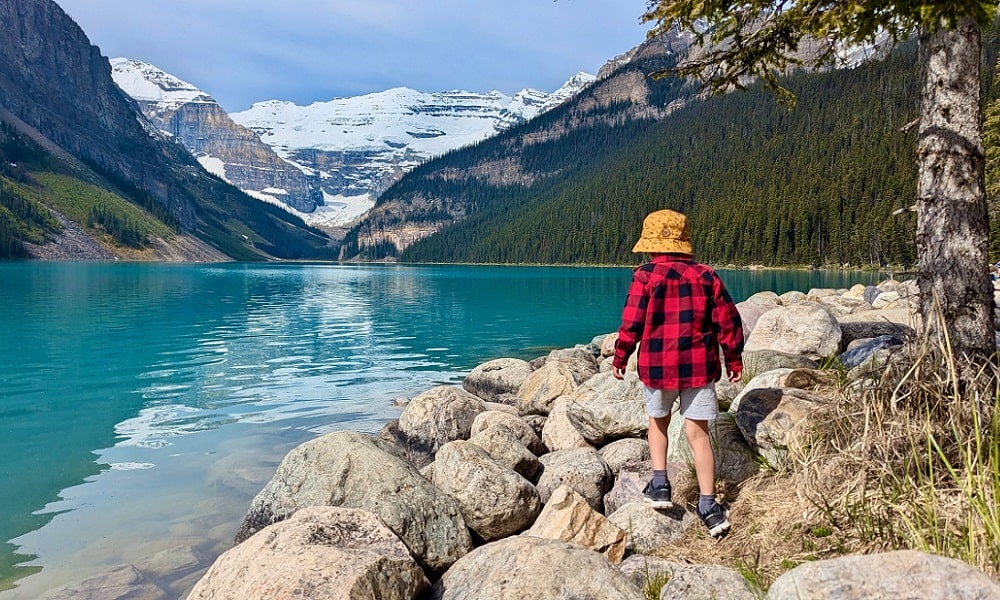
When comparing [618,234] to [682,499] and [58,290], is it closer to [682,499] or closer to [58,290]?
[58,290]

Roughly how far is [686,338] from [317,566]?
3326mm

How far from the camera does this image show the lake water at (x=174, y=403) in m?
7.80

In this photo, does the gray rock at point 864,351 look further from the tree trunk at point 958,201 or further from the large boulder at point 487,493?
the large boulder at point 487,493

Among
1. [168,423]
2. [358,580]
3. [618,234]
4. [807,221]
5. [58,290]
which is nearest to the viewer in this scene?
[358,580]

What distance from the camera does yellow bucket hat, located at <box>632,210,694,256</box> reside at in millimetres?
5363

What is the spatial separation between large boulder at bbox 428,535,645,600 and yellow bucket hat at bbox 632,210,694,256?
265 cm

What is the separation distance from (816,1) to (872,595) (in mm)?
4605

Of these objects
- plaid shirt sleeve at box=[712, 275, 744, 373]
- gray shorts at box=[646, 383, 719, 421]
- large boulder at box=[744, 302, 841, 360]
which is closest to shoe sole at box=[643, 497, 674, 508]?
gray shorts at box=[646, 383, 719, 421]

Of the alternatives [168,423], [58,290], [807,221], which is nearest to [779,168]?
[807,221]

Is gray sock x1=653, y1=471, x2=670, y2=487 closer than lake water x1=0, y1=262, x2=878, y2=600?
Yes

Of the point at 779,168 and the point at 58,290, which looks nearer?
the point at 58,290

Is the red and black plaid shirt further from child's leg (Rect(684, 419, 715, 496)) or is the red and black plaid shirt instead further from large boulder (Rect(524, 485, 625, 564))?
large boulder (Rect(524, 485, 625, 564))

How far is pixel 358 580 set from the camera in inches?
148

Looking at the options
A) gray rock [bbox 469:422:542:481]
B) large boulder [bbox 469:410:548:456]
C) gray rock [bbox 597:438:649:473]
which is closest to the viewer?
gray rock [bbox 597:438:649:473]
